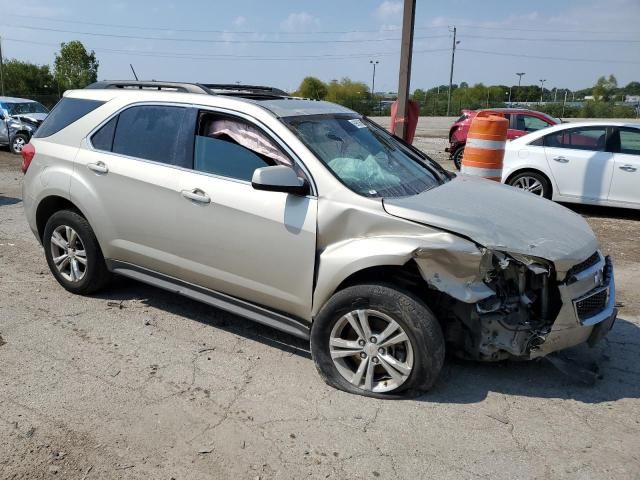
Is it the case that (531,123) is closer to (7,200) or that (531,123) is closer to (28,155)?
(7,200)

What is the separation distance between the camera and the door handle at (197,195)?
12.9ft

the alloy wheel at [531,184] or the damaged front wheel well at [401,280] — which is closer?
the damaged front wheel well at [401,280]

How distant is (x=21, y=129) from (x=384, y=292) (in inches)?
654

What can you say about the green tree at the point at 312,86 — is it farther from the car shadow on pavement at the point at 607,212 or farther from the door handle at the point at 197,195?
the door handle at the point at 197,195

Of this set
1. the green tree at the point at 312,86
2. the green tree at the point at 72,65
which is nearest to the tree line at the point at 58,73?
the green tree at the point at 72,65

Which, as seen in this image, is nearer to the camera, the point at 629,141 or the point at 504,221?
the point at 504,221

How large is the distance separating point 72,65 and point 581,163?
183ft

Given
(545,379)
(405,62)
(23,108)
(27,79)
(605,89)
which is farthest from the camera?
(605,89)

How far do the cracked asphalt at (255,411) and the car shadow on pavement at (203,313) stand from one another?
0.07 feet

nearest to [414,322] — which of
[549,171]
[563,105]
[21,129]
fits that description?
[549,171]

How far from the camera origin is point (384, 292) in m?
3.35

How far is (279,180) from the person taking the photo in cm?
353

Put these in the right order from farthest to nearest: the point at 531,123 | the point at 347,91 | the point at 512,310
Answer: the point at 347,91 < the point at 531,123 < the point at 512,310

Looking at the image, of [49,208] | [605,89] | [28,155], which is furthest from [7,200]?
[605,89]
